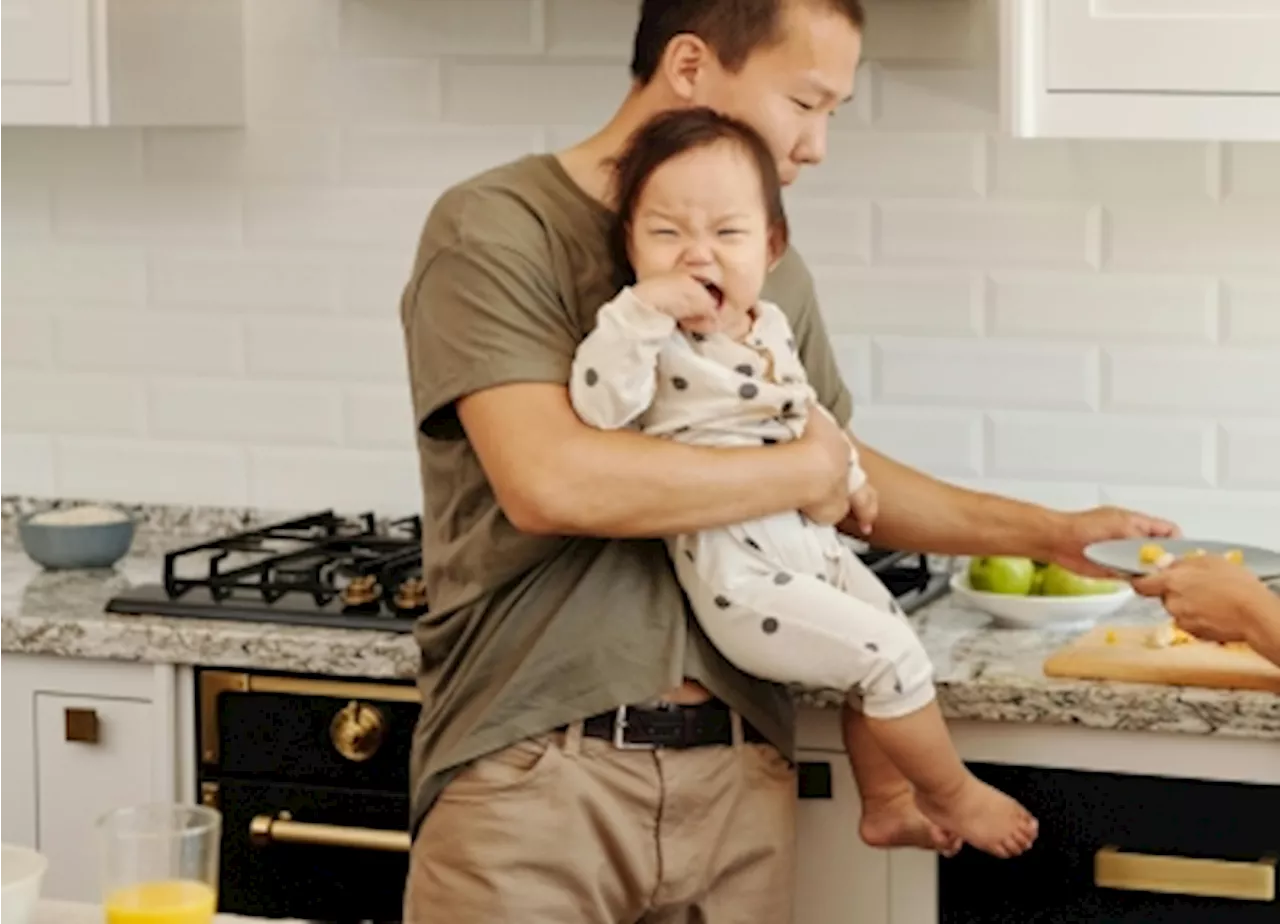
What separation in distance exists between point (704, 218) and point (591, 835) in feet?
2.21

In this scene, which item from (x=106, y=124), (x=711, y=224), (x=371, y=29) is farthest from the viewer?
(x=371, y=29)

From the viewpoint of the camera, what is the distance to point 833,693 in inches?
114

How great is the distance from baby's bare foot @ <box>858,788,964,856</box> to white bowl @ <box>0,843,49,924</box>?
1.14 meters

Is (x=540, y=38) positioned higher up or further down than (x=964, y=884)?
higher up

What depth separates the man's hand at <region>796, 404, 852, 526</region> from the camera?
2.66m

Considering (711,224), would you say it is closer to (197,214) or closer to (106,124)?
(106,124)

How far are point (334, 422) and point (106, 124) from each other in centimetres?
61

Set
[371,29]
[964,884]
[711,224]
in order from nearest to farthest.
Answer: [711,224], [964,884], [371,29]

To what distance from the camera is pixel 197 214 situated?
3824mm

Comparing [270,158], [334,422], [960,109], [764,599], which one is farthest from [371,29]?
[764,599]

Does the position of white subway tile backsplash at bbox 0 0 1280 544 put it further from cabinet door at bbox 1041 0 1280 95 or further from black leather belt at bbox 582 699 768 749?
black leather belt at bbox 582 699 768 749

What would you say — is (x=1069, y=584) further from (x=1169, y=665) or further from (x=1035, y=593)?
(x=1169, y=665)

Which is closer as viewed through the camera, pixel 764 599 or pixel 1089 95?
pixel 764 599

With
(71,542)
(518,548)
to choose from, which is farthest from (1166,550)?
(71,542)
